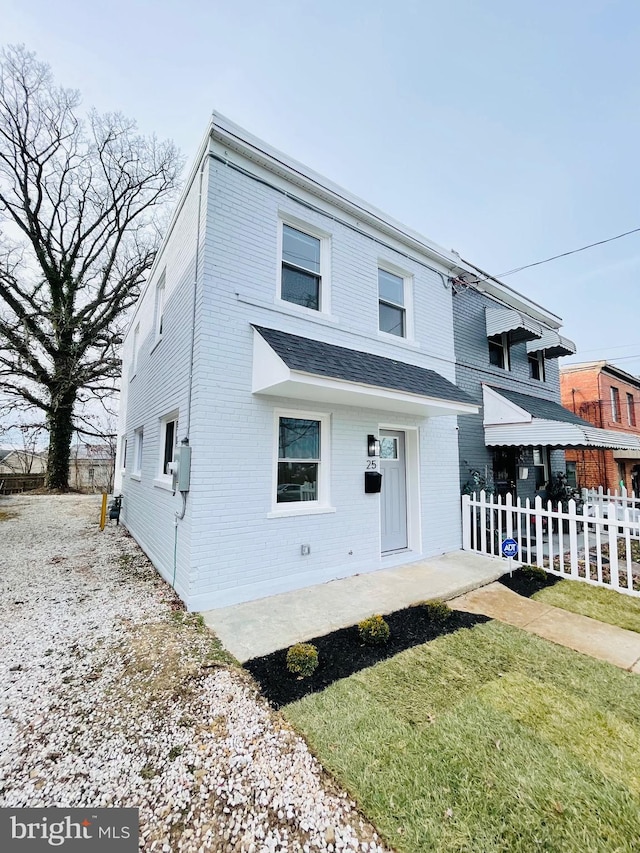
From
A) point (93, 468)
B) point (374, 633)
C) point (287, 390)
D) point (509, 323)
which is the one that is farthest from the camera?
point (93, 468)

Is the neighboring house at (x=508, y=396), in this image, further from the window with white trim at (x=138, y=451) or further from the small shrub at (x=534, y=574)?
the window with white trim at (x=138, y=451)

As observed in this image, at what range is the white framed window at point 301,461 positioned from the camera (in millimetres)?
5277

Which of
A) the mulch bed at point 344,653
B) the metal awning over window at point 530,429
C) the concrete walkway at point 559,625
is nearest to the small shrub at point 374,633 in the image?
the mulch bed at point 344,653

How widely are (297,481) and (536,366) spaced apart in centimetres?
948

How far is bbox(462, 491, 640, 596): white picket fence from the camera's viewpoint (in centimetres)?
552

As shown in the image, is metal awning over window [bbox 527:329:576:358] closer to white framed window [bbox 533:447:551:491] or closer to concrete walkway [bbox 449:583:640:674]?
white framed window [bbox 533:447:551:491]

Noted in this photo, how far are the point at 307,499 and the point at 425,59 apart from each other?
9.51 m

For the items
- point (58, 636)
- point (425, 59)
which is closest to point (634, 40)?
point (425, 59)

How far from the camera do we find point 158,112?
8422 millimetres

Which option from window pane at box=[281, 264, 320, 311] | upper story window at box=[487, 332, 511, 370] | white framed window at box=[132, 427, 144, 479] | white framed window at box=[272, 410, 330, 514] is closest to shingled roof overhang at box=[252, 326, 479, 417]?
white framed window at box=[272, 410, 330, 514]

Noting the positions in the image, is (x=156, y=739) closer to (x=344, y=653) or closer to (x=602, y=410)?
(x=344, y=653)

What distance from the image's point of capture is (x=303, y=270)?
5.93 m

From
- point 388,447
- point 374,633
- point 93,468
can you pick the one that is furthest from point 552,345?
point 93,468

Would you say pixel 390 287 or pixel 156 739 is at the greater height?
pixel 390 287
